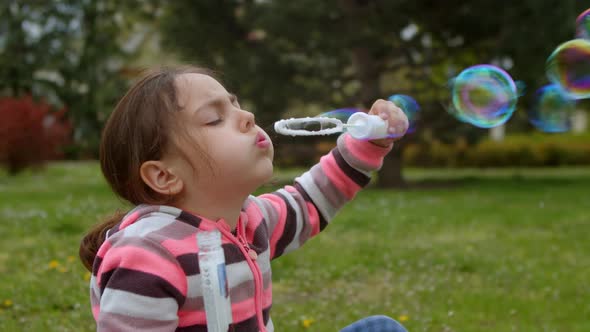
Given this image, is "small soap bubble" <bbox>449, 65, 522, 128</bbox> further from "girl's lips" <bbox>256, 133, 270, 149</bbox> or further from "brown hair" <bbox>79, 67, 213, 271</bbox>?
"brown hair" <bbox>79, 67, 213, 271</bbox>

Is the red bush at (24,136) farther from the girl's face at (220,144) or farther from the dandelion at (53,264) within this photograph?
the girl's face at (220,144)

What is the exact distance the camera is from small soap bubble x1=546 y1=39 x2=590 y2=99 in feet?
9.99

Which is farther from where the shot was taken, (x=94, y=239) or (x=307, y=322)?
(x=307, y=322)

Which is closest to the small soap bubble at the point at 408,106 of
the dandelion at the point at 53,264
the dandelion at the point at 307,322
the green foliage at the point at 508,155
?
the dandelion at the point at 307,322

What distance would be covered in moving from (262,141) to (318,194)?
0.55m

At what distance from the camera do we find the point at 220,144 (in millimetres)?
1862

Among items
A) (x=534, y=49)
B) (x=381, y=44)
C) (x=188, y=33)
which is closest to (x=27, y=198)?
(x=188, y=33)

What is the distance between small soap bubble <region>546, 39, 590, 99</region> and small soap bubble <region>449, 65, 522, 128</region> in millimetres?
318

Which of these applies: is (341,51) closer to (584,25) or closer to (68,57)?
(584,25)

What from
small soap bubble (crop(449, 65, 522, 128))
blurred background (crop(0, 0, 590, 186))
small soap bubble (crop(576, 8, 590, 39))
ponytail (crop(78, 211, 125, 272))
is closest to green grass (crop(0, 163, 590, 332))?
small soap bubble (crop(449, 65, 522, 128))

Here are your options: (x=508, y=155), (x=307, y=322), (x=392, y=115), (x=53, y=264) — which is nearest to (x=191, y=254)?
(x=392, y=115)

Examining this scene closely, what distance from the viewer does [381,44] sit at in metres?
11.8

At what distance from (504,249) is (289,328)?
9.35ft

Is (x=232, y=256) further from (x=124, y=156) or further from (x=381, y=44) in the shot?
(x=381, y=44)
